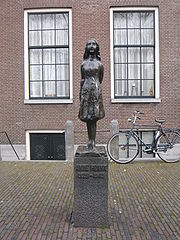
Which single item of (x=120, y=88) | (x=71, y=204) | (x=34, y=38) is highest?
(x=34, y=38)

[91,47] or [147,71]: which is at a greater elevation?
[147,71]

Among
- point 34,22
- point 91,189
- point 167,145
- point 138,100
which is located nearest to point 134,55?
point 138,100

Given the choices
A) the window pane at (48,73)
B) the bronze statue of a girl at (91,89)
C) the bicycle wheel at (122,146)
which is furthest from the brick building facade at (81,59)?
the bronze statue of a girl at (91,89)

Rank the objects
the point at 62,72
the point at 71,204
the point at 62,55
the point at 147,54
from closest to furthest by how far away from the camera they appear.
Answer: the point at 71,204 < the point at 147,54 < the point at 62,55 < the point at 62,72

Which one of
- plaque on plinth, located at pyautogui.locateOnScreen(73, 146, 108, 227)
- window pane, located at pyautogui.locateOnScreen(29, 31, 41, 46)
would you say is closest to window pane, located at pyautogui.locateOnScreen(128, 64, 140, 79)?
window pane, located at pyautogui.locateOnScreen(29, 31, 41, 46)

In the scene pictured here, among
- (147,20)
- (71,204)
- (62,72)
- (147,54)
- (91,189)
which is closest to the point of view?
(91,189)

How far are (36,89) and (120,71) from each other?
3.73m

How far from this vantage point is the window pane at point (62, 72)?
1056cm

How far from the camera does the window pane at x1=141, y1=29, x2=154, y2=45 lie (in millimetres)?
10305

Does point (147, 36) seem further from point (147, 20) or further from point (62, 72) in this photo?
point (62, 72)

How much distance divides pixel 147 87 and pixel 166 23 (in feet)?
8.86

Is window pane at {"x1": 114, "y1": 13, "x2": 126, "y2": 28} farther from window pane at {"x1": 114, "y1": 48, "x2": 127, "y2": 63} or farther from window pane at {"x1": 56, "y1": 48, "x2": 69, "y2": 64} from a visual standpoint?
window pane at {"x1": 56, "y1": 48, "x2": 69, "y2": 64}

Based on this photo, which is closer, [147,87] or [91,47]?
[91,47]

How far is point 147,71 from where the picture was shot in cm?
1045
